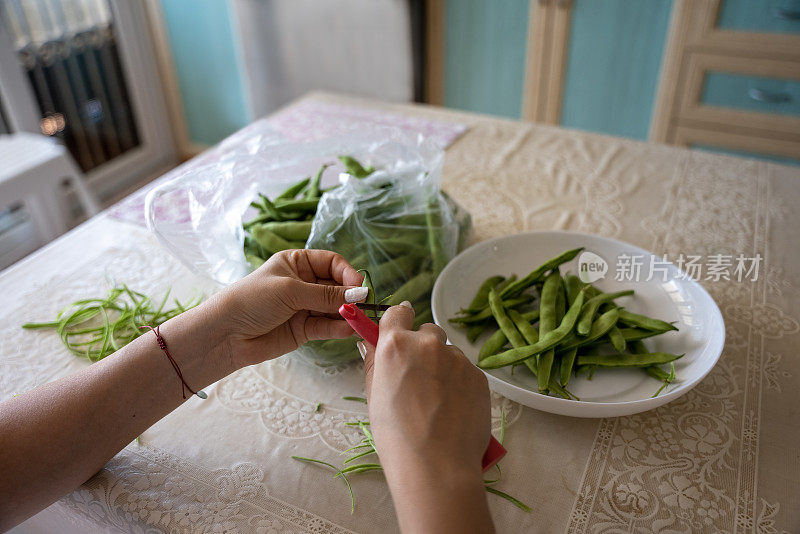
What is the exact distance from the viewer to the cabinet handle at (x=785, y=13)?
2.21 meters

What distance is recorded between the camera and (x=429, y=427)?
26.1 inches

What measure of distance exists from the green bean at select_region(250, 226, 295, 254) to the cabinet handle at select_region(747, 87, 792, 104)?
2256 millimetres

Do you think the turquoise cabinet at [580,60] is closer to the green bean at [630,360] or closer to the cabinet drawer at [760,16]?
the cabinet drawer at [760,16]

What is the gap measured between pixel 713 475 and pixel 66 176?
7.72ft

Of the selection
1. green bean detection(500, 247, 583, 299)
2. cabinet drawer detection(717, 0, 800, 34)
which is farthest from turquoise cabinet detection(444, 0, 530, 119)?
green bean detection(500, 247, 583, 299)

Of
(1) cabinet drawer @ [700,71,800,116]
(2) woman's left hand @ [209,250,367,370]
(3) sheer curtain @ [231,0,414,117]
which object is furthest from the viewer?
(3) sheer curtain @ [231,0,414,117]

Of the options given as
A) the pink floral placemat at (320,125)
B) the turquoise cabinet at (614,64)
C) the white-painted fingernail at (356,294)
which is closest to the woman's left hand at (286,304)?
the white-painted fingernail at (356,294)

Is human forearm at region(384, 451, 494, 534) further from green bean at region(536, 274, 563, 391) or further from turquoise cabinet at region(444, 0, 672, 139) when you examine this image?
turquoise cabinet at region(444, 0, 672, 139)

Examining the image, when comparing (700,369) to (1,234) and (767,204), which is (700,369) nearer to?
(767,204)

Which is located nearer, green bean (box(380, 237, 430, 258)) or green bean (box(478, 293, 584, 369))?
green bean (box(478, 293, 584, 369))

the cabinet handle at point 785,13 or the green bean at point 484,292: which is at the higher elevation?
the cabinet handle at point 785,13

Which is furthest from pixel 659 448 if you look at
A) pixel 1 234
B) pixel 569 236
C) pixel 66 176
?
pixel 1 234

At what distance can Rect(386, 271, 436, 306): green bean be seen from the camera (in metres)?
0.97

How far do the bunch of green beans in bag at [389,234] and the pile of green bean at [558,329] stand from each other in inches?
4.1
